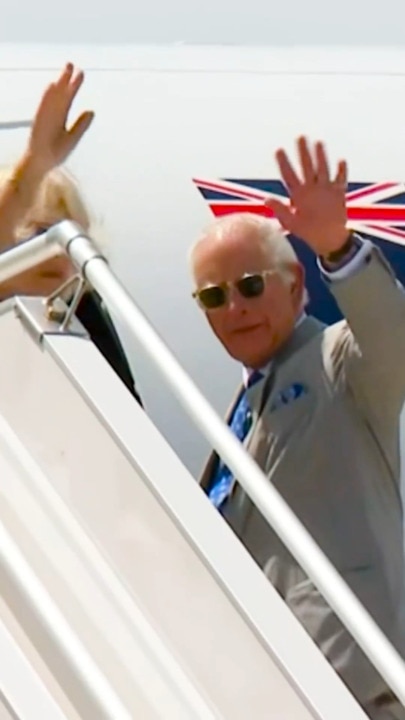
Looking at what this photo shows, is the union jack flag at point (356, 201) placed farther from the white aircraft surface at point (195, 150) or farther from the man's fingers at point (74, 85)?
the man's fingers at point (74, 85)

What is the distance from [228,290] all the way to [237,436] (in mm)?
256

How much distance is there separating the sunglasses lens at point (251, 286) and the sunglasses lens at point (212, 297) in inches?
1.3

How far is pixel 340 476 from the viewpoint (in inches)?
84.6

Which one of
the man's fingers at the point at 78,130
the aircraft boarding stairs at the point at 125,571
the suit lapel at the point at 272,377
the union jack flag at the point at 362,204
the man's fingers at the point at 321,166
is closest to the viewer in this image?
the aircraft boarding stairs at the point at 125,571

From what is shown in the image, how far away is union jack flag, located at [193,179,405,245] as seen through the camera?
3719mm

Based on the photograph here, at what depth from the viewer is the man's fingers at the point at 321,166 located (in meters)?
1.98

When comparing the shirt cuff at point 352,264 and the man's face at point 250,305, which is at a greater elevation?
the man's face at point 250,305

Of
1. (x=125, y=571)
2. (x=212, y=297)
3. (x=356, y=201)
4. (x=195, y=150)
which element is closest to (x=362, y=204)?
(x=356, y=201)

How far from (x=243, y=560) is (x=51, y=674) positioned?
244mm

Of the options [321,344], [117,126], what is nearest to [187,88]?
[117,126]

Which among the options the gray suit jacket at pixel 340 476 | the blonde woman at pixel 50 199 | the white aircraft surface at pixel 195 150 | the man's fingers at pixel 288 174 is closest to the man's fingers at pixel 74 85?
the blonde woman at pixel 50 199

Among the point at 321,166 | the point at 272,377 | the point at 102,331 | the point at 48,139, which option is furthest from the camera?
the point at 102,331

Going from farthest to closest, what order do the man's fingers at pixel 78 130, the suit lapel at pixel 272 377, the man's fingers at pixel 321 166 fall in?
1. the suit lapel at pixel 272 377
2. the man's fingers at pixel 78 130
3. the man's fingers at pixel 321 166

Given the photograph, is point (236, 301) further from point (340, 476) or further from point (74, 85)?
point (74, 85)
